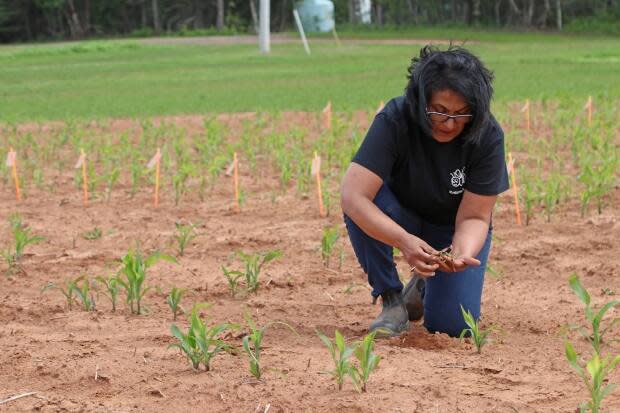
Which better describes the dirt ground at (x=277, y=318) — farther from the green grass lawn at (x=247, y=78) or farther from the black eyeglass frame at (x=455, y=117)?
the green grass lawn at (x=247, y=78)

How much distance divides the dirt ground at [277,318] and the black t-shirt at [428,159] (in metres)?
0.57

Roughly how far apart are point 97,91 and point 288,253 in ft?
38.3

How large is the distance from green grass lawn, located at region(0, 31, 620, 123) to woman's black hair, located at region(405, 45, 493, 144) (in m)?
8.64

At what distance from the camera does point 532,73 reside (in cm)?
1870

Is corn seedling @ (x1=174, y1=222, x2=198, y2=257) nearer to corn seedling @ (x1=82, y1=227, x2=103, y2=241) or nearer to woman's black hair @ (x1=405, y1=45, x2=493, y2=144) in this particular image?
corn seedling @ (x1=82, y1=227, x2=103, y2=241)

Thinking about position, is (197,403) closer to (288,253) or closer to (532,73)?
(288,253)

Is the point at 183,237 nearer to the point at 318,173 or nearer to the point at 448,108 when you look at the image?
the point at 318,173

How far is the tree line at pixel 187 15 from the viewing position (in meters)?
50.6

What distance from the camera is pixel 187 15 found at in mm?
64562

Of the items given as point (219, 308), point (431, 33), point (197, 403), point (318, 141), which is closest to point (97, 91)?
point (318, 141)

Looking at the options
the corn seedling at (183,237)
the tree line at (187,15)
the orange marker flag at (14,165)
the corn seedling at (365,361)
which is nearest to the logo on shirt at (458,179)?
the corn seedling at (365,361)

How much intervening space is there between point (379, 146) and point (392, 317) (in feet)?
2.26

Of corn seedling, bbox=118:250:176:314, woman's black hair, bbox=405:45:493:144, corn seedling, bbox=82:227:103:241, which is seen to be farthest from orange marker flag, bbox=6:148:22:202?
woman's black hair, bbox=405:45:493:144

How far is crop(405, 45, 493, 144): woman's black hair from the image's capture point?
13.0 feet
